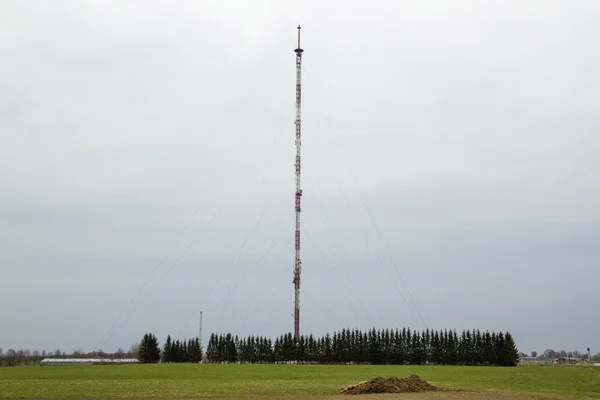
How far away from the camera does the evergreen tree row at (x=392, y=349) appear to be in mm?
89375

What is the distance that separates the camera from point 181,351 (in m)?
96.9

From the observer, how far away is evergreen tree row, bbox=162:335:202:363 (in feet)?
317

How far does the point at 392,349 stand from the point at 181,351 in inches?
1228

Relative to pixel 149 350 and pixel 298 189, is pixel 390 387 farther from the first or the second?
pixel 149 350

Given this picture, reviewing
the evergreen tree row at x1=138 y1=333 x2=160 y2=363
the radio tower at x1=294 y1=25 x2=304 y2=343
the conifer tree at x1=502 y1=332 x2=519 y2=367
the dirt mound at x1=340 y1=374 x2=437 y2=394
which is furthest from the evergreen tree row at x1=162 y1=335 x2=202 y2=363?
the dirt mound at x1=340 y1=374 x2=437 y2=394

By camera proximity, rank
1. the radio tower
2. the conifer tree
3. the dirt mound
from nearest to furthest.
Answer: the dirt mound
the radio tower
the conifer tree

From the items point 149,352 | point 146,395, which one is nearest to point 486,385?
point 146,395

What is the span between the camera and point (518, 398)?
3356 centimetres

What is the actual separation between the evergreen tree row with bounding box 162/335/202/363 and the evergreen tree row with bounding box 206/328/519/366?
7815mm

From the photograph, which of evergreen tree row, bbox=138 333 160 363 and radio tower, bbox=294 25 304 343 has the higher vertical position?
radio tower, bbox=294 25 304 343

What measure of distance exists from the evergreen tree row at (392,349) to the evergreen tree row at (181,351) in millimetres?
7815

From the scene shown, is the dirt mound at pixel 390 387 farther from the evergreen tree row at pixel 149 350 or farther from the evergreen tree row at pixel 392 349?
the evergreen tree row at pixel 149 350

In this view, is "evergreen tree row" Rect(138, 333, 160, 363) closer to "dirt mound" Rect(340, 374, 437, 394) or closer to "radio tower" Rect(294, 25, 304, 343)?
"radio tower" Rect(294, 25, 304, 343)

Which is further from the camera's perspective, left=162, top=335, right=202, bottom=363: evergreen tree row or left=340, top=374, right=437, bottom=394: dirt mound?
left=162, top=335, right=202, bottom=363: evergreen tree row
